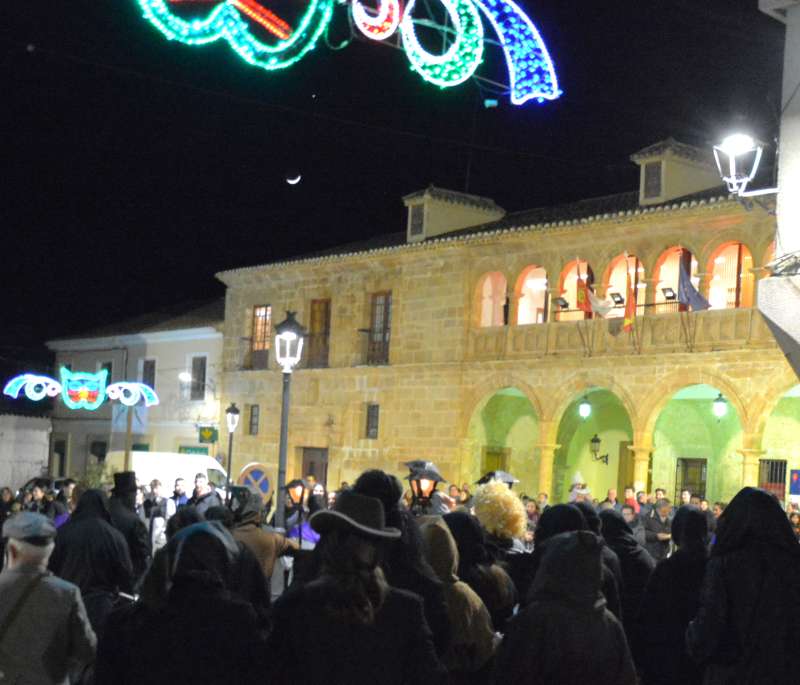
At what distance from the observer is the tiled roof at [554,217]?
24797 mm

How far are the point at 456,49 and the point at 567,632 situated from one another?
10.7 metres

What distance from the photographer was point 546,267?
90.5 feet

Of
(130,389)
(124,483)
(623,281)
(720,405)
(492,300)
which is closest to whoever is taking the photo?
(124,483)

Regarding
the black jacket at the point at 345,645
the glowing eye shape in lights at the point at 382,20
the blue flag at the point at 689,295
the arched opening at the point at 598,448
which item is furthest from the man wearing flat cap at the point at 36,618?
the arched opening at the point at 598,448

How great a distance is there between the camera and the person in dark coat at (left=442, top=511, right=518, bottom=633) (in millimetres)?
5910

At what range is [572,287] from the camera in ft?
92.7

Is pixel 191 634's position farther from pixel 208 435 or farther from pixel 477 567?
pixel 208 435

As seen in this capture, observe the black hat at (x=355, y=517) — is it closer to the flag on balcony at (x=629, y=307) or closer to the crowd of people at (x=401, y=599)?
the crowd of people at (x=401, y=599)

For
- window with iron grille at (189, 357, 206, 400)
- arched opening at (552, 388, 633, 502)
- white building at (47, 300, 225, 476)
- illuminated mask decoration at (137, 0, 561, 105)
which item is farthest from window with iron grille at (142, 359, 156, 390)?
Result: illuminated mask decoration at (137, 0, 561, 105)

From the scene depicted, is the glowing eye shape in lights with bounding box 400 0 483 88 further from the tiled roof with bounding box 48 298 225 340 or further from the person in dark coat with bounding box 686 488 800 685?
the tiled roof with bounding box 48 298 225 340

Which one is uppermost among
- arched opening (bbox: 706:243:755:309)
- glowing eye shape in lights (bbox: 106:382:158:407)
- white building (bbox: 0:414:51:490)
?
arched opening (bbox: 706:243:755:309)

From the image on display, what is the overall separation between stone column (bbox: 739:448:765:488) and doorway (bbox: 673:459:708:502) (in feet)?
10.2

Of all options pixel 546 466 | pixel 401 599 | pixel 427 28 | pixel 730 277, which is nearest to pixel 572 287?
pixel 546 466

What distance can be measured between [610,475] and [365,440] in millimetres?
6243
